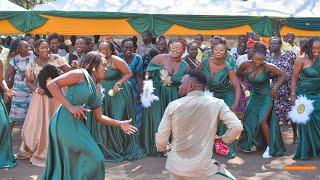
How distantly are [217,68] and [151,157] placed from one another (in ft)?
5.42

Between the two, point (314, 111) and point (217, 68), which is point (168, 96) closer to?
point (217, 68)

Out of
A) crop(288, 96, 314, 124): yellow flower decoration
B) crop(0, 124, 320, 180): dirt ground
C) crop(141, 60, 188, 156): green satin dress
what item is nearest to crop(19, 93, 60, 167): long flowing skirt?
crop(0, 124, 320, 180): dirt ground

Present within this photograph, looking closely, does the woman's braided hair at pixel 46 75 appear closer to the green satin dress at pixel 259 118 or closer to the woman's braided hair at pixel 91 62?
the woman's braided hair at pixel 91 62

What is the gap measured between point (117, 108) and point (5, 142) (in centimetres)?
165

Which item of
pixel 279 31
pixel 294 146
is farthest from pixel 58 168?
pixel 279 31

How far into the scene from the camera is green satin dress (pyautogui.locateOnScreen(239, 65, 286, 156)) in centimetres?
792

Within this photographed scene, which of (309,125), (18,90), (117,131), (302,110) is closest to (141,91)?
(117,131)

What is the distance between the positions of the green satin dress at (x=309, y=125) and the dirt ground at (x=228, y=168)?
165mm

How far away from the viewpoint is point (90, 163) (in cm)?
479

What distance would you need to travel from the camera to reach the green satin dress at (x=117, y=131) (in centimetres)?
770

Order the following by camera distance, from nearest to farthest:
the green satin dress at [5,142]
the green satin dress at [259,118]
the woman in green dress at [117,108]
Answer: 1. the green satin dress at [5,142]
2. the woman in green dress at [117,108]
3. the green satin dress at [259,118]

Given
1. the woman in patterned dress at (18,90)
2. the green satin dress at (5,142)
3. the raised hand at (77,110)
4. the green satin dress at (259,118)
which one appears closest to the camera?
the raised hand at (77,110)

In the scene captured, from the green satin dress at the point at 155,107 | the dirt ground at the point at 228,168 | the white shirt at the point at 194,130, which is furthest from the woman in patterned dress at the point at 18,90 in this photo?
the white shirt at the point at 194,130

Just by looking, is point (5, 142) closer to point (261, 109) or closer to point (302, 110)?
point (261, 109)
